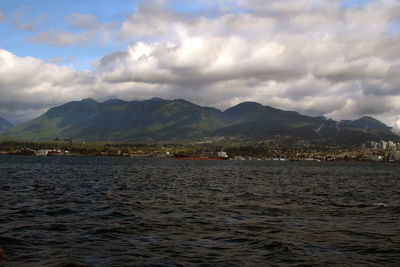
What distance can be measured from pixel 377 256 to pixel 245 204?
70.7 ft

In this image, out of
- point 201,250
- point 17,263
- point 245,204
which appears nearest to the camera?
point 17,263

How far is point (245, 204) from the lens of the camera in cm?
4284

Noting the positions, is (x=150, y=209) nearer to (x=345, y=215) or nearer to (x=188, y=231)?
(x=188, y=231)

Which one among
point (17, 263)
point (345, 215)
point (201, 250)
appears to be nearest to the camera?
point (17, 263)

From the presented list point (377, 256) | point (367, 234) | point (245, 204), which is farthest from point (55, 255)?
point (245, 204)

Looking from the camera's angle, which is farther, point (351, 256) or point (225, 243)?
point (225, 243)

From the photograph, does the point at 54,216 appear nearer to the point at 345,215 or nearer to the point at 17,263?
the point at 17,263

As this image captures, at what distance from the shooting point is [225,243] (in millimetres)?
24234

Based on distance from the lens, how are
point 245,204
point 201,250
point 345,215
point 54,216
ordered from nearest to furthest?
point 201,250 → point 54,216 → point 345,215 → point 245,204

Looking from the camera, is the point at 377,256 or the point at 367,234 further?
the point at 367,234

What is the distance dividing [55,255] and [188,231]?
32.8 ft

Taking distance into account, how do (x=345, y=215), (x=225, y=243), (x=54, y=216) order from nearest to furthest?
(x=225, y=243), (x=54, y=216), (x=345, y=215)

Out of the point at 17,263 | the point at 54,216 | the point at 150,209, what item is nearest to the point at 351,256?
the point at 17,263

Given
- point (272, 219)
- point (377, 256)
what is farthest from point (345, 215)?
point (377, 256)
